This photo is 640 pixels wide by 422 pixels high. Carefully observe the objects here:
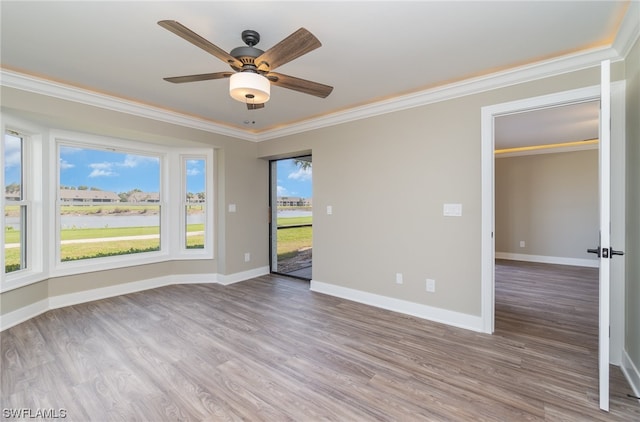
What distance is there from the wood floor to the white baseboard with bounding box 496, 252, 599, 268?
122 inches

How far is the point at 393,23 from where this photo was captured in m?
1.97

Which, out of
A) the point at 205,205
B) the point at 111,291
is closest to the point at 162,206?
the point at 205,205

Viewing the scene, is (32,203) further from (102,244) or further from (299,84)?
(299,84)

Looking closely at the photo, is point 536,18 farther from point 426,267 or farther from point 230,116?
point 230,116

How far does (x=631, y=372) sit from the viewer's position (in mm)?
2027

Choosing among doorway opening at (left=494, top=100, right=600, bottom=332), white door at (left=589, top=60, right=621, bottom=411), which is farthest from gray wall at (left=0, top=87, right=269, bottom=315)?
white door at (left=589, top=60, right=621, bottom=411)

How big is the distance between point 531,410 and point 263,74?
2.92 m

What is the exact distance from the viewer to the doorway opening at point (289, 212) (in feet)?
16.6

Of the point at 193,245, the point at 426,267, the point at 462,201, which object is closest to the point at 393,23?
the point at 462,201

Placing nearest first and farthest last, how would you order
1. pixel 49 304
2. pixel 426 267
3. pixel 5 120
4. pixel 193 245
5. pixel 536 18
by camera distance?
pixel 536 18
pixel 5 120
pixel 426 267
pixel 49 304
pixel 193 245

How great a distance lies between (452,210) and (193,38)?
2760 millimetres

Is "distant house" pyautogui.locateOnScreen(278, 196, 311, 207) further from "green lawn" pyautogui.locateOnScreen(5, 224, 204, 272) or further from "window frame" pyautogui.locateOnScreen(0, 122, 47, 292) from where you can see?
"window frame" pyautogui.locateOnScreen(0, 122, 47, 292)

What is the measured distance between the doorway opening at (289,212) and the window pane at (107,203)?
1.93 m

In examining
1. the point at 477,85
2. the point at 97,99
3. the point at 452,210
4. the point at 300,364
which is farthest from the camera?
the point at 97,99
